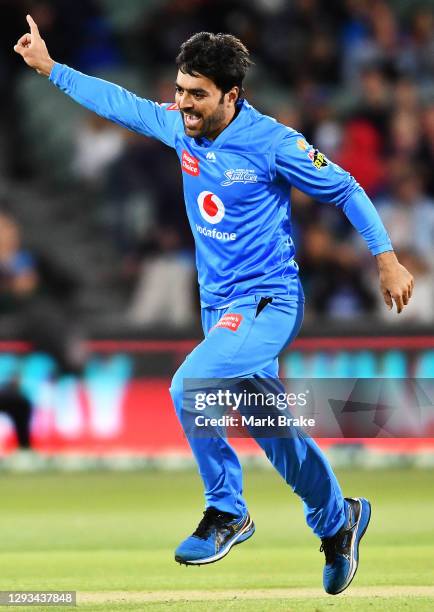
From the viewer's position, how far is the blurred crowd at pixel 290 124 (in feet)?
41.0

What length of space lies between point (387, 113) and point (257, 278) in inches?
306

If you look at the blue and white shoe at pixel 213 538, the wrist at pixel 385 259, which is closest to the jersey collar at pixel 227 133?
the wrist at pixel 385 259

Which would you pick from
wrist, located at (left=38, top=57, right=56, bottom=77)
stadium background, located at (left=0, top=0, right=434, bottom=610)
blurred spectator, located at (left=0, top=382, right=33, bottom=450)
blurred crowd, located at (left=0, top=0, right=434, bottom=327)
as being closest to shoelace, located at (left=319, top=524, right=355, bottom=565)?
wrist, located at (left=38, top=57, right=56, bottom=77)

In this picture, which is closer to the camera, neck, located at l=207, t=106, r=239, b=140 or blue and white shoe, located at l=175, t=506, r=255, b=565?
blue and white shoe, located at l=175, t=506, r=255, b=565

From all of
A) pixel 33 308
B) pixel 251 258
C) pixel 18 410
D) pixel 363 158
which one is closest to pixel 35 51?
pixel 251 258

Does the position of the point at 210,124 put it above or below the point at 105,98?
below

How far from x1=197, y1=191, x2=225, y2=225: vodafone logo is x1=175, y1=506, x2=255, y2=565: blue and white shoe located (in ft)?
3.99

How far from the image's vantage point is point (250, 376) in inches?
229

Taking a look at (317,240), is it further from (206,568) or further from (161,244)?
(206,568)

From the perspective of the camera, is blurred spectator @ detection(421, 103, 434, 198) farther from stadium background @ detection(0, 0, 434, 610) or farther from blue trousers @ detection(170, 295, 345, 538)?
blue trousers @ detection(170, 295, 345, 538)

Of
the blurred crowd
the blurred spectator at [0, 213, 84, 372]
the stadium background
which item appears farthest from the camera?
the blurred crowd

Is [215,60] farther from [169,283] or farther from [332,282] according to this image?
[169,283]

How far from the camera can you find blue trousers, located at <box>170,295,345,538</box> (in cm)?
569

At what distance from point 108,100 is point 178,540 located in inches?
128
